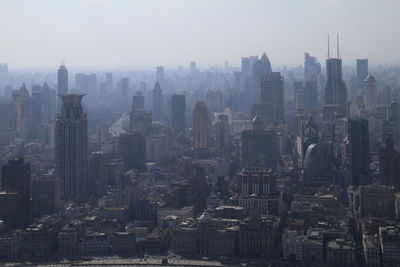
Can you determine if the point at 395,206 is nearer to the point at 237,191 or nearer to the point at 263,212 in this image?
the point at 263,212

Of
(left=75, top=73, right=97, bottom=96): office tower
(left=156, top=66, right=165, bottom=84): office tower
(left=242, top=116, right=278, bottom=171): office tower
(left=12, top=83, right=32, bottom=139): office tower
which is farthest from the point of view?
(left=156, top=66, right=165, bottom=84): office tower

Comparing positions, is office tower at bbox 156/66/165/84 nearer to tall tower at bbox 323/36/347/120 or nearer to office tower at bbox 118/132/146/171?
→ tall tower at bbox 323/36/347/120

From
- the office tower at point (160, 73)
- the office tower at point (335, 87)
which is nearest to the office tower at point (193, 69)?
the office tower at point (160, 73)

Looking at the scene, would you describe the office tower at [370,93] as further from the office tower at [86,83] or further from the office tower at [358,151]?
the office tower at [86,83]

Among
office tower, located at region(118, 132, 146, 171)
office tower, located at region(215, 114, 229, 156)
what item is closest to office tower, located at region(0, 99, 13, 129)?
office tower, located at region(118, 132, 146, 171)

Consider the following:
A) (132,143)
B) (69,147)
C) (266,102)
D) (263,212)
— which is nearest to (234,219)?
(263,212)

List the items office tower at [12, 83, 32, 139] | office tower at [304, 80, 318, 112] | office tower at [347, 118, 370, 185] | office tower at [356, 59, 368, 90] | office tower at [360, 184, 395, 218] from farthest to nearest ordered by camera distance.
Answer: office tower at [304, 80, 318, 112]
office tower at [356, 59, 368, 90]
office tower at [12, 83, 32, 139]
office tower at [347, 118, 370, 185]
office tower at [360, 184, 395, 218]
